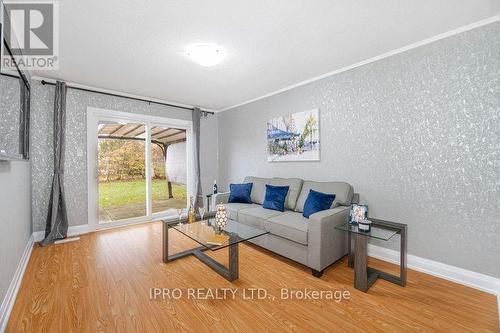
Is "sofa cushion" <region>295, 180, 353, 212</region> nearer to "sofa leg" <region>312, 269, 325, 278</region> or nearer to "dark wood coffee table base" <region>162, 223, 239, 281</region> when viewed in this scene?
"sofa leg" <region>312, 269, 325, 278</region>

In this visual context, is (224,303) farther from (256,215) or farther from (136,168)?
(136,168)

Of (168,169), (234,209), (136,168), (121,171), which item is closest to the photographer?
(234,209)

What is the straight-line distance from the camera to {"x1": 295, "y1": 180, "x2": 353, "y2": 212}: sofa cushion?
2695mm

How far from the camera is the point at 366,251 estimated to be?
199 centimetres

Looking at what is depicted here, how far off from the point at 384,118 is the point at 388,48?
76 centimetres

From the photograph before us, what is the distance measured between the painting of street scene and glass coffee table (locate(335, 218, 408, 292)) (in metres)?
1.29

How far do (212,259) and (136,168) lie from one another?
2.62 m

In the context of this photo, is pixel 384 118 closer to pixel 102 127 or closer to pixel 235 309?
pixel 235 309

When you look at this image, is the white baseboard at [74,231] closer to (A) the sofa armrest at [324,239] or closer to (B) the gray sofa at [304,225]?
(B) the gray sofa at [304,225]

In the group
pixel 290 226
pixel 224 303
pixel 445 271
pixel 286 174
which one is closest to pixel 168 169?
pixel 286 174

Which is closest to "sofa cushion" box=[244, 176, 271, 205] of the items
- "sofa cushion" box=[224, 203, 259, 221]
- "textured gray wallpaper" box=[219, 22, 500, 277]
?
"sofa cushion" box=[224, 203, 259, 221]

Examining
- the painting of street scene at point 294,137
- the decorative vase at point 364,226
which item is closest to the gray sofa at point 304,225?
the decorative vase at point 364,226

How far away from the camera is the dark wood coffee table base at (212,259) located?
7.12ft

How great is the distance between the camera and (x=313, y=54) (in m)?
2.56
